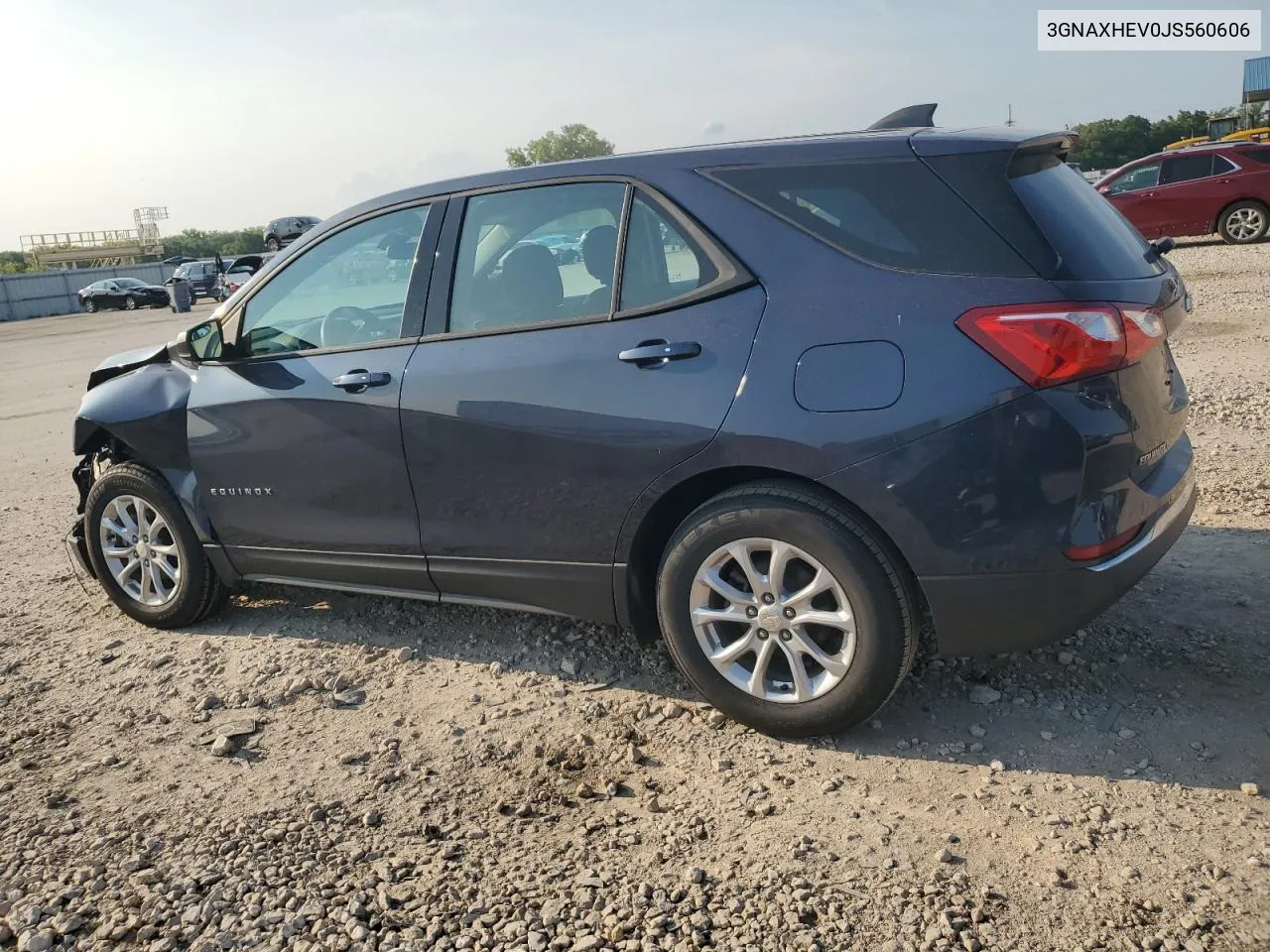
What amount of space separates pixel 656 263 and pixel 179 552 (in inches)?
104

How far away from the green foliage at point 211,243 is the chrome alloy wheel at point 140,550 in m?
79.7

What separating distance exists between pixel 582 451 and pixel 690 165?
101 cm

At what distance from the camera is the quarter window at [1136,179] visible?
57.4 ft

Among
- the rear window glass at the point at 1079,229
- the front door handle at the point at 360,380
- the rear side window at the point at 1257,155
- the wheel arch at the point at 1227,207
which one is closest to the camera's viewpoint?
the rear window glass at the point at 1079,229

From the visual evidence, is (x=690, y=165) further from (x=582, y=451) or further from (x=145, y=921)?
(x=145, y=921)

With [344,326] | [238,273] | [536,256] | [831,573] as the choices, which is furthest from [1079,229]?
[238,273]

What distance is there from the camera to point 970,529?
9.53ft

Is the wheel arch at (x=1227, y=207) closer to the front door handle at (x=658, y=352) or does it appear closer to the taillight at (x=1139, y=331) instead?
the taillight at (x=1139, y=331)

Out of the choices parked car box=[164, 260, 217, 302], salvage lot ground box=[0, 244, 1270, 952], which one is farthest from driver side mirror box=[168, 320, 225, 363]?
parked car box=[164, 260, 217, 302]

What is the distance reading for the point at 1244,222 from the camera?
17578 mm

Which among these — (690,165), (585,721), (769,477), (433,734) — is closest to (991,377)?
(769,477)

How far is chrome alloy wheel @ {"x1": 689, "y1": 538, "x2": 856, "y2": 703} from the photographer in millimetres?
3119

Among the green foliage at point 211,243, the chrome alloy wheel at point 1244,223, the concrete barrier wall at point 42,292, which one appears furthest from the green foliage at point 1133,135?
the green foliage at point 211,243

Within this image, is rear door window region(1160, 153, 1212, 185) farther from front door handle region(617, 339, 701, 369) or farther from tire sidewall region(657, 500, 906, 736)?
tire sidewall region(657, 500, 906, 736)
